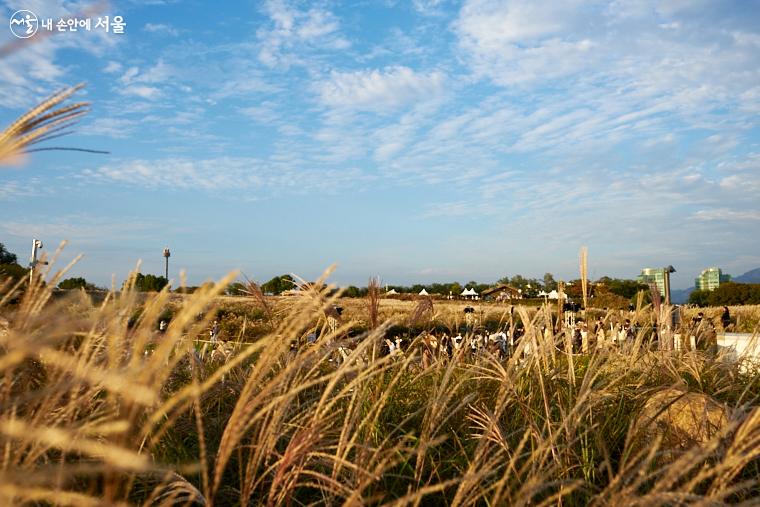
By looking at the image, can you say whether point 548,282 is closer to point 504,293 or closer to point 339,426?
point 504,293

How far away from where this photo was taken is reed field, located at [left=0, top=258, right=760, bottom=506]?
1407mm

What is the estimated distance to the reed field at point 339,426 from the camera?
141 cm

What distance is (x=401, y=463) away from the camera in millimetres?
2666

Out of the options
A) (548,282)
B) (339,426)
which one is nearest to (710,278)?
(548,282)

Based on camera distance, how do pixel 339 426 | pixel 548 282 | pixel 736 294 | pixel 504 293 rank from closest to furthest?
pixel 339 426 < pixel 504 293 < pixel 736 294 < pixel 548 282

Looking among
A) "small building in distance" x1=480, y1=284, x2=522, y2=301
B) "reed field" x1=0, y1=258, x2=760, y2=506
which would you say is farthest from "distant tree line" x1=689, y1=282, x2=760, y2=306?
"reed field" x1=0, y1=258, x2=760, y2=506

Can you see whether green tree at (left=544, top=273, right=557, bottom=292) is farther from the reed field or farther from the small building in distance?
the reed field

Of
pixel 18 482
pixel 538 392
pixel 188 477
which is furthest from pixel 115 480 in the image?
pixel 538 392

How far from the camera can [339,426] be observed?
2.89 metres

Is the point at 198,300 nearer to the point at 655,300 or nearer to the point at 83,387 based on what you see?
the point at 83,387

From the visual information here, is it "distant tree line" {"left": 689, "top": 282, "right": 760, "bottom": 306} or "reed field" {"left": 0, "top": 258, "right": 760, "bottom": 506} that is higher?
"reed field" {"left": 0, "top": 258, "right": 760, "bottom": 506}

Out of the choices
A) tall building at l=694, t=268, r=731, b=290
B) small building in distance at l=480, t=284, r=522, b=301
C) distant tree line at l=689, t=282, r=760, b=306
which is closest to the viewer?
small building in distance at l=480, t=284, r=522, b=301

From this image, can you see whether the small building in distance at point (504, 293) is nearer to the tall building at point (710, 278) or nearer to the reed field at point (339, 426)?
the reed field at point (339, 426)

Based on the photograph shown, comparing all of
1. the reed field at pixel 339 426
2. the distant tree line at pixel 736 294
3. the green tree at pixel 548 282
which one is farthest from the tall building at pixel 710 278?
the reed field at pixel 339 426
